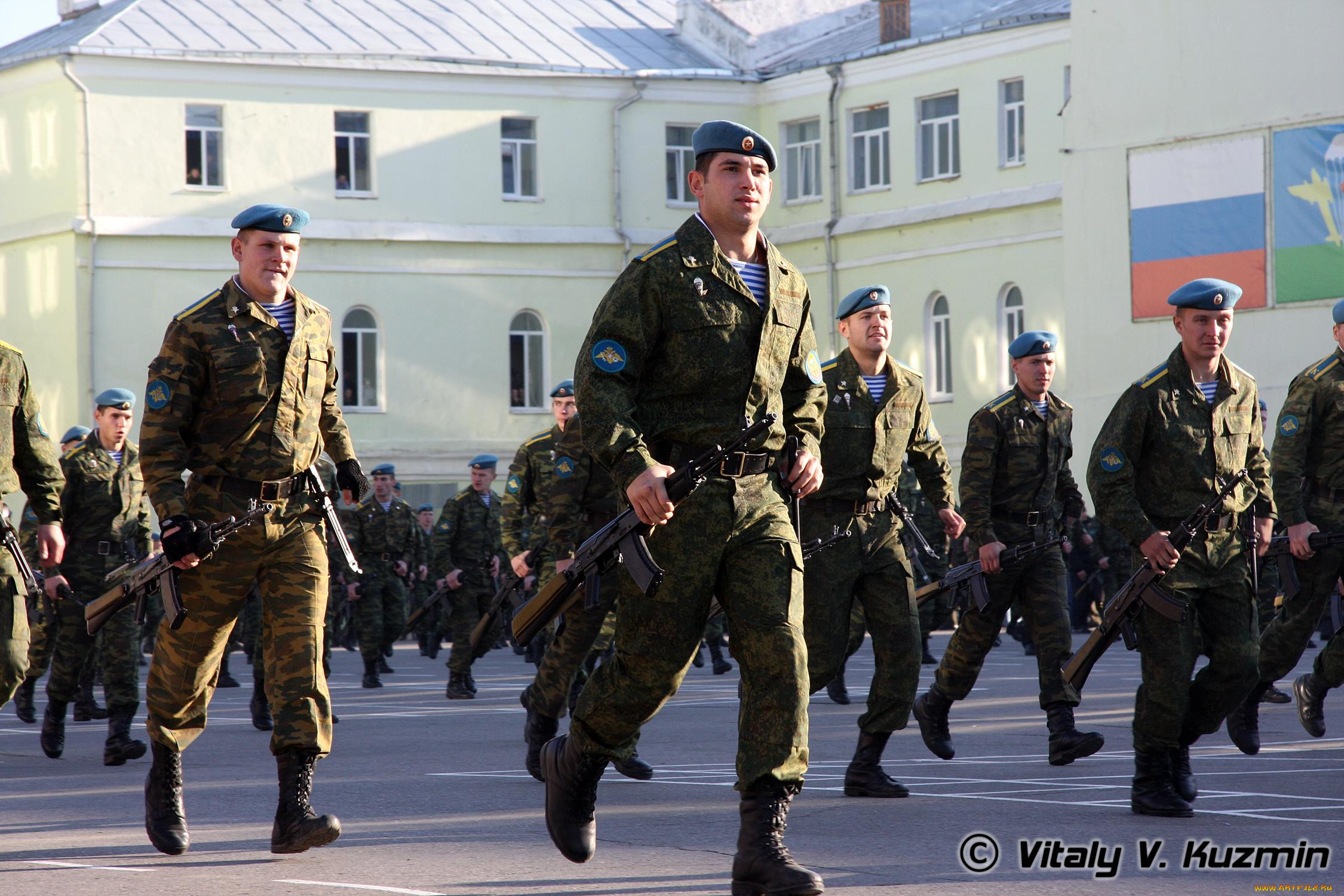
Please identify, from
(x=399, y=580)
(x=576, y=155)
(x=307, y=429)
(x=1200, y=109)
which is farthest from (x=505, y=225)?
(x=307, y=429)

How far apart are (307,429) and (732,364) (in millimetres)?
1985

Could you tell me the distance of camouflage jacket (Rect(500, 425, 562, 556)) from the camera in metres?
13.0

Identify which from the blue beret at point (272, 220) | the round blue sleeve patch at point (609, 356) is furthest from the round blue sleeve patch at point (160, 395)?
the round blue sleeve patch at point (609, 356)

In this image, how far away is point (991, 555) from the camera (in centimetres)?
1033

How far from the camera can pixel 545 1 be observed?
1697 inches

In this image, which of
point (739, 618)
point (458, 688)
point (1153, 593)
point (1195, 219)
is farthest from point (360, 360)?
point (739, 618)

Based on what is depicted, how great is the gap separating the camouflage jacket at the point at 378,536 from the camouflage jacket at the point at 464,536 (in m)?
0.43

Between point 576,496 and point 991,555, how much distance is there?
7.68 feet

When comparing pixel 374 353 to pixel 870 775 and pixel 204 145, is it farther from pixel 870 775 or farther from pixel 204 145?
pixel 870 775

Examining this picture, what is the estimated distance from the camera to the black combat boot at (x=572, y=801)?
6.58 meters

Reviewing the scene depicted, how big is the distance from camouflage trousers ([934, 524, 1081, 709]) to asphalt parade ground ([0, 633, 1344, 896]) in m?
0.45

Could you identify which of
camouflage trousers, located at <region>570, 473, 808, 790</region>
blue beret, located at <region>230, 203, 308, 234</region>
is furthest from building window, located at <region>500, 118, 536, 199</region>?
camouflage trousers, located at <region>570, 473, 808, 790</region>

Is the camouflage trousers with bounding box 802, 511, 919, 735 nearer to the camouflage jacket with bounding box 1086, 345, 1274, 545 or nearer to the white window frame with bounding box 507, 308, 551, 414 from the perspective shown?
the camouflage jacket with bounding box 1086, 345, 1274, 545

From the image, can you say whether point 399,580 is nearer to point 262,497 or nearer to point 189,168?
point 262,497
